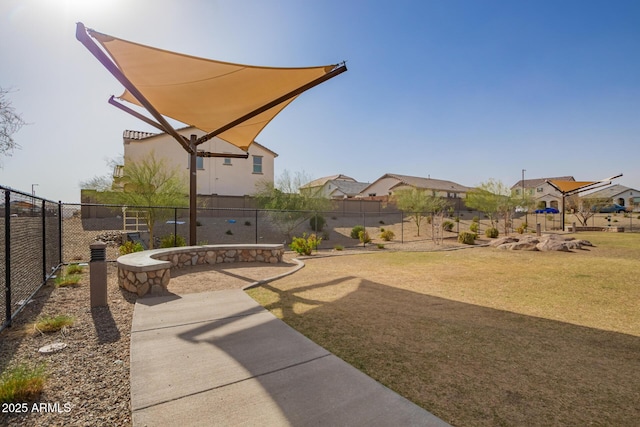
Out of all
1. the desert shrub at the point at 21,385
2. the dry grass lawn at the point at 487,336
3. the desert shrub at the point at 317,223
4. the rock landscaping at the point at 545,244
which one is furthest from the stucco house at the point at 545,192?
the desert shrub at the point at 21,385

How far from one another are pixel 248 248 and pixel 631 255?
16.9 m

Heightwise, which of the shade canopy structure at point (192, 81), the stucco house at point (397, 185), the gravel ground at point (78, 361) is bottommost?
the gravel ground at point (78, 361)

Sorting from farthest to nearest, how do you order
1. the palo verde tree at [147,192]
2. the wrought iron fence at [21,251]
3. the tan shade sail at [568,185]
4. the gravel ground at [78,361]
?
the tan shade sail at [568,185], the palo verde tree at [147,192], the wrought iron fence at [21,251], the gravel ground at [78,361]

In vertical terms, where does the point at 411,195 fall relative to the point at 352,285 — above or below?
above

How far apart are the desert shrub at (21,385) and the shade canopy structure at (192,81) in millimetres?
5126

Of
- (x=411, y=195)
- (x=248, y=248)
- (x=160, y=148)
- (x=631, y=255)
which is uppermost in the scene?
(x=160, y=148)

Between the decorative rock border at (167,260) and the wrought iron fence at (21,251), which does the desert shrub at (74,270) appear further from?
the decorative rock border at (167,260)

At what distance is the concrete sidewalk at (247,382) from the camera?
245 cm

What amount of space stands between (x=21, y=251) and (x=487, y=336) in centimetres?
814

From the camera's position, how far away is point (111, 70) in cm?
584

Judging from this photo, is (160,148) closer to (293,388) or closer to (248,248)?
(248,248)

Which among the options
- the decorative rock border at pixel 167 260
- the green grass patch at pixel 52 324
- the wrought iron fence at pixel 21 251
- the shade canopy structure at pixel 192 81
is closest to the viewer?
the green grass patch at pixel 52 324

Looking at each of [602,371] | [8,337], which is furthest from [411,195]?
[8,337]

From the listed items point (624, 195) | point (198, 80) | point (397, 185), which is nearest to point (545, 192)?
point (624, 195)
